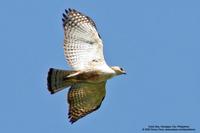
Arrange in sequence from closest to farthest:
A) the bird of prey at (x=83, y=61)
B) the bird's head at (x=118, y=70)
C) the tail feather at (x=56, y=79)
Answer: the tail feather at (x=56, y=79) < the bird's head at (x=118, y=70) < the bird of prey at (x=83, y=61)

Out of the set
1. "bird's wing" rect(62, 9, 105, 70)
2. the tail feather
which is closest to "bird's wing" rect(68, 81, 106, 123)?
"bird's wing" rect(62, 9, 105, 70)

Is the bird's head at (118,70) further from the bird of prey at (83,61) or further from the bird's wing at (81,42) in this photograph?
the bird's wing at (81,42)

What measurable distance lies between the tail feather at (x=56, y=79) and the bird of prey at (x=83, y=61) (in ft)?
1.40

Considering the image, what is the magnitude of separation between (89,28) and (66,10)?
0.88 meters

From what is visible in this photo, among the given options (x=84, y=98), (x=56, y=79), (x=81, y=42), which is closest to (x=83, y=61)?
(x=81, y=42)

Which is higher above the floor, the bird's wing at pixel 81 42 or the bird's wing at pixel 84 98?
the bird's wing at pixel 81 42

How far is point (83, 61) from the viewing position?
49.5 ft

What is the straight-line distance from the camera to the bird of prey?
48.4ft

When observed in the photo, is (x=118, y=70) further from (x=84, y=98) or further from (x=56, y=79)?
(x=56, y=79)

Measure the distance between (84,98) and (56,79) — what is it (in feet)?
5.38

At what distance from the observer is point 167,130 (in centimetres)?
1493

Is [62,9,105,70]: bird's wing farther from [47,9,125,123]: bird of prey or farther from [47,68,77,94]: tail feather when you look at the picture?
[47,68,77,94]: tail feather

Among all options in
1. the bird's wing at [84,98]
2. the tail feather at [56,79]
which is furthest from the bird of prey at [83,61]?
the tail feather at [56,79]

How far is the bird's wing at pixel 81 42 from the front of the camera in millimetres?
15008
